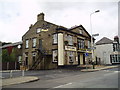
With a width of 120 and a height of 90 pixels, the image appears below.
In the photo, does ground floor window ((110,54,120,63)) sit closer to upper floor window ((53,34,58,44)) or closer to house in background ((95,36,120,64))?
house in background ((95,36,120,64))

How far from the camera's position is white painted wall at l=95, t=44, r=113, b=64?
41.4 m

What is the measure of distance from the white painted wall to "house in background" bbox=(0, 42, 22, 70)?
874 inches

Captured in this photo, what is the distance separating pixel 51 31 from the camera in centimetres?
2861

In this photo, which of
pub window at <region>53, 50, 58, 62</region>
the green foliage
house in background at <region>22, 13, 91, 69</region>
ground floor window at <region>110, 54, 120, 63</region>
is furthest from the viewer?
ground floor window at <region>110, 54, 120, 63</region>

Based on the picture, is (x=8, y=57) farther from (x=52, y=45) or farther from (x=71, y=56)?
(x=71, y=56)

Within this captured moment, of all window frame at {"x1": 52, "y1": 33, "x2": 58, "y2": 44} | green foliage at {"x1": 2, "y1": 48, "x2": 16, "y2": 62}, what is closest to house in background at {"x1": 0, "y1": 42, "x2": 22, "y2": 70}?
green foliage at {"x1": 2, "y1": 48, "x2": 16, "y2": 62}

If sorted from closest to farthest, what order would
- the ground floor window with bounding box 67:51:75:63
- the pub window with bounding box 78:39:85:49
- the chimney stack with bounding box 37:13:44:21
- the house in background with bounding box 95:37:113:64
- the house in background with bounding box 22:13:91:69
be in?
1. the house in background with bounding box 22:13:91:69
2. the ground floor window with bounding box 67:51:75:63
3. the chimney stack with bounding box 37:13:44:21
4. the pub window with bounding box 78:39:85:49
5. the house in background with bounding box 95:37:113:64

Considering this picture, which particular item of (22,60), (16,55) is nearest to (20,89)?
(22,60)

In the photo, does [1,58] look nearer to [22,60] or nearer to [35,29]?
[22,60]

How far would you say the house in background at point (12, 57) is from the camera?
33000mm

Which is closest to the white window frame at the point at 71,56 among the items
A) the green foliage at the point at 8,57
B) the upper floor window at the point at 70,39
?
the upper floor window at the point at 70,39

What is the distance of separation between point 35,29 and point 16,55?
29.2 ft

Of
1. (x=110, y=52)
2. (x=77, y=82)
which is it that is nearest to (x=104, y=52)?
(x=110, y=52)

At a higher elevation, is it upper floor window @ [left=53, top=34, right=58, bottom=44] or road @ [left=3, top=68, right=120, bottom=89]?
upper floor window @ [left=53, top=34, right=58, bottom=44]
